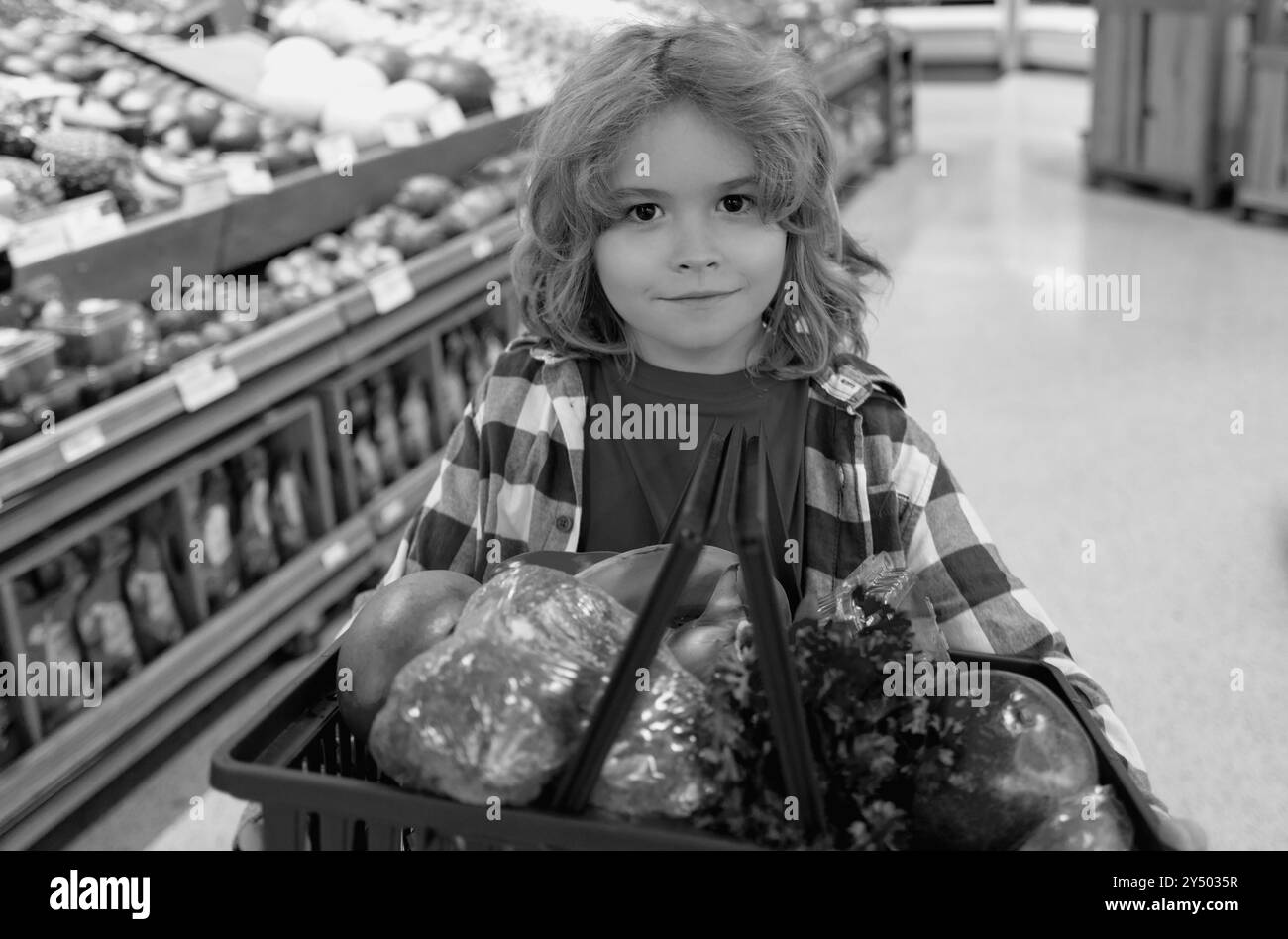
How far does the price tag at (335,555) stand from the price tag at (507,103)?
5.71ft

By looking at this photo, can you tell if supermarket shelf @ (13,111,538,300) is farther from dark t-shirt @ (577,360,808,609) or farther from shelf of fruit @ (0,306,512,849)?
dark t-shirt @ (577,360,808,609)

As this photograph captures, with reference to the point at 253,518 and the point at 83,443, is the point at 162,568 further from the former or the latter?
the point at 83,443

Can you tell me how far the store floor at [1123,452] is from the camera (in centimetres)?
266

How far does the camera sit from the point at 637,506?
150 centimetres

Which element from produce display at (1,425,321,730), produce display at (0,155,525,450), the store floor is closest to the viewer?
produce display at (0,155,525,450)

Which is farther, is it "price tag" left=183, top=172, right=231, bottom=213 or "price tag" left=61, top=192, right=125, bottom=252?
"price tag" left=183, top=172, right=231, bottom=213

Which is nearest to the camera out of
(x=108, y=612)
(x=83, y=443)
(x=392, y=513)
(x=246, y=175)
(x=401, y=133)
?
(x=83, y=443)

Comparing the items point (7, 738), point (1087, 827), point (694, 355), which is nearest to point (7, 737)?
point (7, 738)

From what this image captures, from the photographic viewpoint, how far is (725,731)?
0.81 m

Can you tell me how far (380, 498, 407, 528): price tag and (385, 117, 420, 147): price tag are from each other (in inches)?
42.9

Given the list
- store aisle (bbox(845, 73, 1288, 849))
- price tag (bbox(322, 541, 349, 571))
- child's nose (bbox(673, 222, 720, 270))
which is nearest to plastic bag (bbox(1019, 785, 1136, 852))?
child's nose (bbox(673, 222, 720, 270))

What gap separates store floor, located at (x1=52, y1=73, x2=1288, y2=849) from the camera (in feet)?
8.73

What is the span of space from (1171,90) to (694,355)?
6338mm
